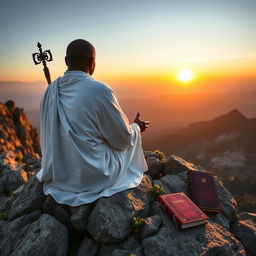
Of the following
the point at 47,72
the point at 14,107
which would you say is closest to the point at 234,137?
the point at 14,107

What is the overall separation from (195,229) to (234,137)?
80.9m

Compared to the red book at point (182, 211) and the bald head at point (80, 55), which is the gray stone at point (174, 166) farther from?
the bald head at point (80, 55)

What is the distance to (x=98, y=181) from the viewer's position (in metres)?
5.05

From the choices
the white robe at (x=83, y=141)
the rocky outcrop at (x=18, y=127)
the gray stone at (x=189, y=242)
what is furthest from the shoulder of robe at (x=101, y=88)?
the rocky outcrop at (x=18, y=127)

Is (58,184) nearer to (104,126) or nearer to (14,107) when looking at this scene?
(104,126)

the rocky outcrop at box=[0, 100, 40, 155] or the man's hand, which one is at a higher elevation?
the man's hand

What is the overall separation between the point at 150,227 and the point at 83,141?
1.98m

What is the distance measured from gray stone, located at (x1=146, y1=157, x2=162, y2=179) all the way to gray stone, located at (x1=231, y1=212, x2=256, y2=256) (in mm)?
2196

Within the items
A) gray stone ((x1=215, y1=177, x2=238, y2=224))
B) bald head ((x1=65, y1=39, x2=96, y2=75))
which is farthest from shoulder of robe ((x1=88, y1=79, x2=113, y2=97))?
gray stone ((x1=215, y1=177, x2=238, y2=224))

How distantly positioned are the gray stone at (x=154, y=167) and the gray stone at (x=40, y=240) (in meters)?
2.79

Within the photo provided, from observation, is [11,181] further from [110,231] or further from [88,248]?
[110,231]

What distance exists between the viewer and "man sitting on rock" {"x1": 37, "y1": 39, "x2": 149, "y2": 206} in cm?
486

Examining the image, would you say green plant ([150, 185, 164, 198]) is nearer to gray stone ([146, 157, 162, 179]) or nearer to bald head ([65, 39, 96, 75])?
gray stone ([146, 157, 162, 179])

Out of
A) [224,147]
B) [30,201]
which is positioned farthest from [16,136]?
[224,147]
